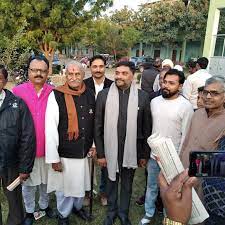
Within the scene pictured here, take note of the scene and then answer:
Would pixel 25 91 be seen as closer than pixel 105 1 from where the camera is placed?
Yes

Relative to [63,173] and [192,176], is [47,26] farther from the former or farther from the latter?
[192,176]

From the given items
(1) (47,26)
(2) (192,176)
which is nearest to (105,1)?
(1) (47,26)

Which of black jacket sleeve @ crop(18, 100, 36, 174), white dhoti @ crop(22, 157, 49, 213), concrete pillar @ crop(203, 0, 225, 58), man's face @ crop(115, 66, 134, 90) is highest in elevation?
concrete pillar @ crop(203, 0, 225, 58)

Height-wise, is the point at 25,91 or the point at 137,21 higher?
the point at 137,21

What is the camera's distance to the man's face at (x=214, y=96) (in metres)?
2.60

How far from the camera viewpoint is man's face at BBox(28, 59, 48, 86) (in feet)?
10.6

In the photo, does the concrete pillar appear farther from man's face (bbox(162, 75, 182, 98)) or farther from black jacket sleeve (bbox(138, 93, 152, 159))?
black jacket sleeve (bbox(138, 93, 152, 159))

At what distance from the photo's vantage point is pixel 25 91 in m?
3.21

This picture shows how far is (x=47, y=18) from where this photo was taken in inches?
627

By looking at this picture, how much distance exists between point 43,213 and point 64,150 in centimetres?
102

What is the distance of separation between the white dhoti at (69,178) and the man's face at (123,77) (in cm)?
95

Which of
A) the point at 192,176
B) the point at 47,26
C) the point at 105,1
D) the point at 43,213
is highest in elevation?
the point at 105,1

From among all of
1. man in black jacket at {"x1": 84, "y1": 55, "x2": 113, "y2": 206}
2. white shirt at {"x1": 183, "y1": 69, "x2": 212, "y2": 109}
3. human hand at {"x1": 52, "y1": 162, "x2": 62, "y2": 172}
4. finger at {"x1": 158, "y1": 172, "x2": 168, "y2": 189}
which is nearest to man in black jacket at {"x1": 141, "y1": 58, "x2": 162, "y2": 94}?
white shirt at {"x1": 183, "y1": 69, "x2": 212, "y2": 109}

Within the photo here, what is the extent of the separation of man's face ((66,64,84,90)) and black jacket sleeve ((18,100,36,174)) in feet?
1.85
